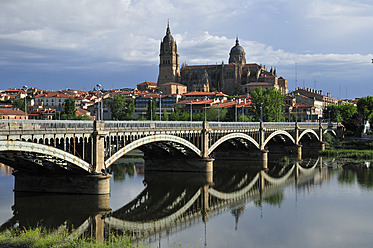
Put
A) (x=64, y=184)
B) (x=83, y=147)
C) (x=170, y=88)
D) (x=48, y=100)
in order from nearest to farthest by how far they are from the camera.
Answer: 1. (x=83, y=147)
2. (x=64, y=184)
3. (x=48, y=100)
4. (x=170, y=88)

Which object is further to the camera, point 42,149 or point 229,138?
point 229,138

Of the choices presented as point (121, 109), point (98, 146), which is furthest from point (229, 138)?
point (121, 109)

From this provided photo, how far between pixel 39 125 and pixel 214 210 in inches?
535

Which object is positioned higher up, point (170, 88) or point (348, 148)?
point (170, 88)

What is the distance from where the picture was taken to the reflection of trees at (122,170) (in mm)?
47219

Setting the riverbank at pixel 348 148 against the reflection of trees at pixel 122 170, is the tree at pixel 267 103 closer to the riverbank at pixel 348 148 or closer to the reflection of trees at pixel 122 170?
the riverbank at pixel 348 148

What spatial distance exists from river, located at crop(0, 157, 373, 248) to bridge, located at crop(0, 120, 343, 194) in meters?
1.41

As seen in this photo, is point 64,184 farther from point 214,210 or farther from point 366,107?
point 366,107

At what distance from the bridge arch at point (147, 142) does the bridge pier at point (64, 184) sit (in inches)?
58.1

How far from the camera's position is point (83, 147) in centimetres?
3142

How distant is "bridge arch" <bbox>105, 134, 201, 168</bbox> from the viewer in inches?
1355

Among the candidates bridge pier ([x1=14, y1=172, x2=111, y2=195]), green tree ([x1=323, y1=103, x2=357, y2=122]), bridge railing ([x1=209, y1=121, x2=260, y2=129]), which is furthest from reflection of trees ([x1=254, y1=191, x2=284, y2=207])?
green tree ([x1=323, y1=103, x2=357, y2=122])

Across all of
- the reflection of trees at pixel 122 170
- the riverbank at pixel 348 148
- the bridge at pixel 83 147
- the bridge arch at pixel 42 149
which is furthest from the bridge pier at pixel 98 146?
the riverbank at pixel 348 148

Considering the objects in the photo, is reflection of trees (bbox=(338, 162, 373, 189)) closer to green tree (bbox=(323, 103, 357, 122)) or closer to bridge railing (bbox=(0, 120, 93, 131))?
bridge railing (bbox=(0, 120, 93, 131))
